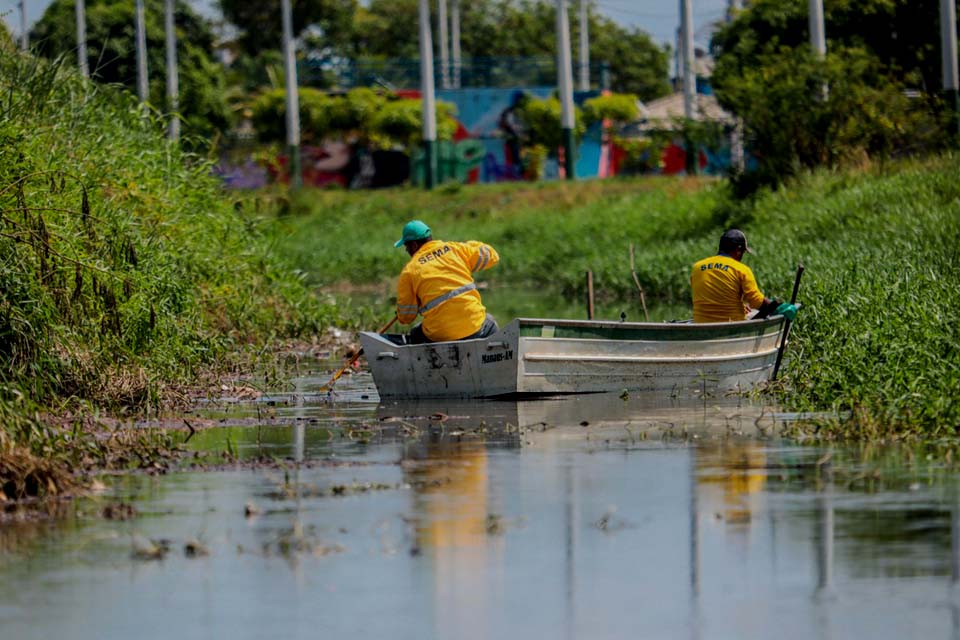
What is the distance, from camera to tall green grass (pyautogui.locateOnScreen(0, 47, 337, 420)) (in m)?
15.1

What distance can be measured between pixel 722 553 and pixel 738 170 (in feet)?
99.0

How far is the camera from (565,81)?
55.4 meters

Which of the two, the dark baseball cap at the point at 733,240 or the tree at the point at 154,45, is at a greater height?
the tree at the point at 154,45

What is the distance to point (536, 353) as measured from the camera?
16.9m

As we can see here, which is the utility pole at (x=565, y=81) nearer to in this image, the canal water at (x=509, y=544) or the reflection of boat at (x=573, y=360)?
the reflection of boat at (x=573, y=360)

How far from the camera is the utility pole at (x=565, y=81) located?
176 ft

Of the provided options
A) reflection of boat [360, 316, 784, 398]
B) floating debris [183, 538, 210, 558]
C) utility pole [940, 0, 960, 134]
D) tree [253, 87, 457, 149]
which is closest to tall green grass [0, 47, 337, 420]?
reflection of boat [360, 316, 784, 398]

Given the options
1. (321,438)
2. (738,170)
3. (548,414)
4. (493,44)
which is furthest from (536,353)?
(493,44)

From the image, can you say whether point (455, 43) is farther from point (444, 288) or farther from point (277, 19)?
point (444, 288)

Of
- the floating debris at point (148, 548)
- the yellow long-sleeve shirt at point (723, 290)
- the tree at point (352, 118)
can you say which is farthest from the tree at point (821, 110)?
the floating debris at point (148, 548)

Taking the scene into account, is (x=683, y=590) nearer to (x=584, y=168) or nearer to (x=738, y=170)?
(x=738, y=170)

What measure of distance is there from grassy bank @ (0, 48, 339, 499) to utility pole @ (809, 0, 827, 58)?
15876 millimetres

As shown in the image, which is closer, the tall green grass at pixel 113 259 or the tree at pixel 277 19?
the tall green grass at pixel 113 259

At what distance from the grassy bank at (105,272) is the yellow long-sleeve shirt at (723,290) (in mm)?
4936
